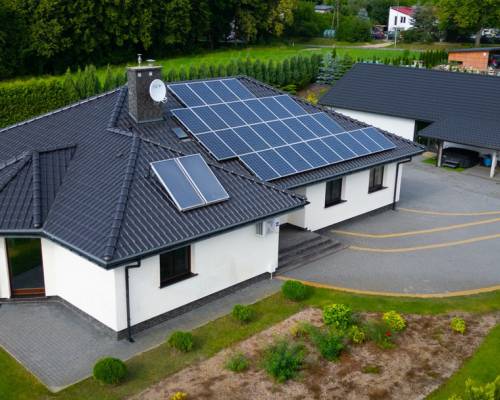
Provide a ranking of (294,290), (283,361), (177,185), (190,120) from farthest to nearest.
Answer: (190,120) → (294,290) → (177,185) → (283,361)

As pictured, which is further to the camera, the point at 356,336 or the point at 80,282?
the point at 80,282

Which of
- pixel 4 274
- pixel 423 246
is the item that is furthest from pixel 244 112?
pixel 4 274

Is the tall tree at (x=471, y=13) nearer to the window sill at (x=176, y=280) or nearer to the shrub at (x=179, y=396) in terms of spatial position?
the window sill at (x=176, y=280)

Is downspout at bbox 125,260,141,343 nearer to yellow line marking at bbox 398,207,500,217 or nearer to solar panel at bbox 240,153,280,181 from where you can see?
solar panel at bbox 240,153,280,181

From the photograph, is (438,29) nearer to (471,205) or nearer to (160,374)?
(471,205)

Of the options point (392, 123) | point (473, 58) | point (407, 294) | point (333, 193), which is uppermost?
point (473, 58)

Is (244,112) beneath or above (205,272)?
above

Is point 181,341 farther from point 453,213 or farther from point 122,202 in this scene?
point 453,213

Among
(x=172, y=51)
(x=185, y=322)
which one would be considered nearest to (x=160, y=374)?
(x=185, y=322)
